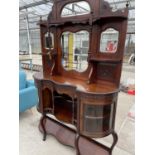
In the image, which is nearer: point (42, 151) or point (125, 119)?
point (42, 151)

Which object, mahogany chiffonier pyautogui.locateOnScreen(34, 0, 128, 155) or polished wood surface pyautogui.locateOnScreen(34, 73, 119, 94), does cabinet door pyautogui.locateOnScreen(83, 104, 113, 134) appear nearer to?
mahogany chiffonier pyautogui.locateOnScreen(34, 0, 128, 155)

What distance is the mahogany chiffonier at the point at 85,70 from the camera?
55.8 inches

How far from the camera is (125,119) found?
109 inches

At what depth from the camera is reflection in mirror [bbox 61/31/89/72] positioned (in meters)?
1.86

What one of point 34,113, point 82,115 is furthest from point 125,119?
point 34,113

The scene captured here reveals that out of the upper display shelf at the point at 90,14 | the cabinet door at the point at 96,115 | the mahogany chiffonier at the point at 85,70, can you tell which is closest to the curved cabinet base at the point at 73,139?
the mahogany chiffonier at the point at 85,70

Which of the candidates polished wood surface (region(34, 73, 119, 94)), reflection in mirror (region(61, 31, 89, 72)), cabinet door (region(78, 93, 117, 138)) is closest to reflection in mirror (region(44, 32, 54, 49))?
reflection in mirror (region(61, 31, 89, 72))

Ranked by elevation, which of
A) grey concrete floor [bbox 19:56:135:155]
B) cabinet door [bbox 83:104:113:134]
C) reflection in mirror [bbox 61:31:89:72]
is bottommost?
grey concrete floor [bbox 19:56:135:155]

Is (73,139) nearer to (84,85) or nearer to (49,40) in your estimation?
(84,85)

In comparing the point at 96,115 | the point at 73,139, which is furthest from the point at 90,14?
the point at 73,139

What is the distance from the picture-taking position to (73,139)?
2.07m
